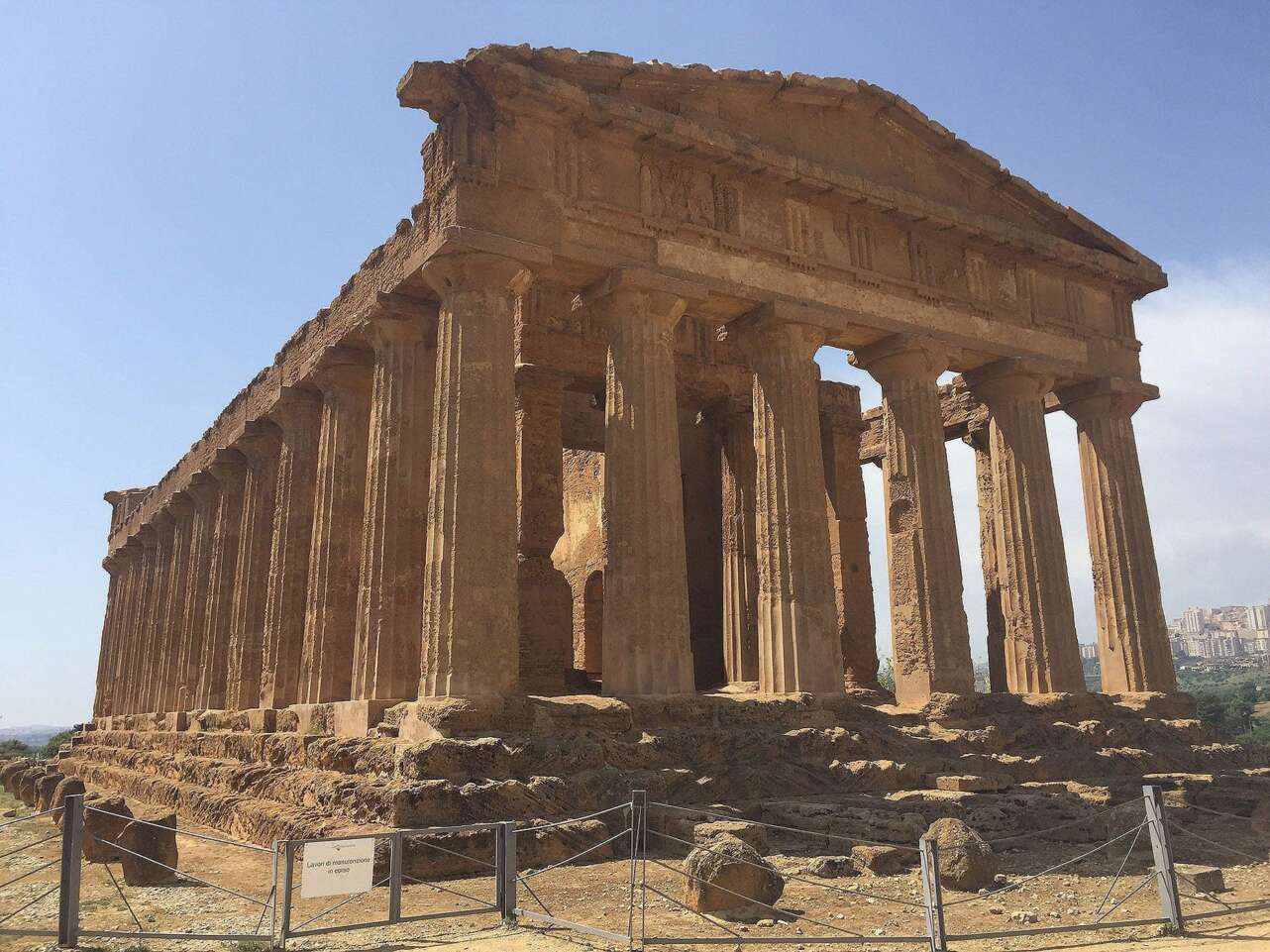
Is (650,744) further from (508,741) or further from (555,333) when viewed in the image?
(555,333)

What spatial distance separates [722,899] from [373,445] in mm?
8928

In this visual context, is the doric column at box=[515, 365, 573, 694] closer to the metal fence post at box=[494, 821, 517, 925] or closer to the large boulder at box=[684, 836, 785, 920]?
the large boulder at box=[684, 836, 785, 920]

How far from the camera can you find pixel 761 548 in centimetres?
1452

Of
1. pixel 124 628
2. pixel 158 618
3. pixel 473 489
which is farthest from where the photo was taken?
pixel 124 628

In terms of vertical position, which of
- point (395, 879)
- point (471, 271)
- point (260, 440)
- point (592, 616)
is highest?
point (260, 440)

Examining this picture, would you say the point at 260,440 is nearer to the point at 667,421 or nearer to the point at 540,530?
the point at 540,530

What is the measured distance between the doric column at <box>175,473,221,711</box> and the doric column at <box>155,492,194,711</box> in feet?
1.87

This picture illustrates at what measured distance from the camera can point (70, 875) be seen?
6699 millimetres

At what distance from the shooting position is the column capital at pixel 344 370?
1680cm

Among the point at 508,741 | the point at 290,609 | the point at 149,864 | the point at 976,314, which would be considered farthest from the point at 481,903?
the point at 976,314

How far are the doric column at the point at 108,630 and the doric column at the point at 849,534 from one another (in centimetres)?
2644

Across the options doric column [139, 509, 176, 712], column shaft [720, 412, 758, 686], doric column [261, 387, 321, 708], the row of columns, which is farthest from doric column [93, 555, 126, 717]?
column shaft [720, 412, 758, 686]

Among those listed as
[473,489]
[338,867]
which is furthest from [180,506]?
[338,867]

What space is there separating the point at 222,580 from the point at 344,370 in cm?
846
